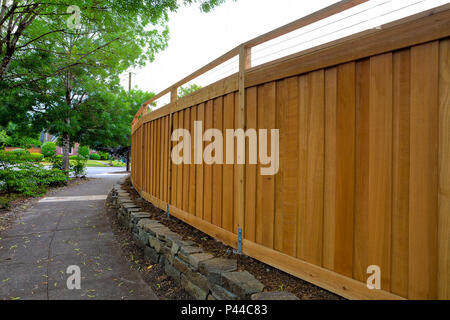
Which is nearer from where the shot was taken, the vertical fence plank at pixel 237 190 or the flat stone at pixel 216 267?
the flat stone at pixel 216 267

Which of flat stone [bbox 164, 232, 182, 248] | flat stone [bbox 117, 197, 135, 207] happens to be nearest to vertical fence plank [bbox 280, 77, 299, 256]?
flat stone [bbox 164, 232, 182, 248]

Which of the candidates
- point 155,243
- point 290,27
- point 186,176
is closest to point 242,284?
point 155,243

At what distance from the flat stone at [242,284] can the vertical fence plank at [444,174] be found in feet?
3.43

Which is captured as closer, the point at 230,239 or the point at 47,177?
the point at 230,239

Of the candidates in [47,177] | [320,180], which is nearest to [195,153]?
[320,180]

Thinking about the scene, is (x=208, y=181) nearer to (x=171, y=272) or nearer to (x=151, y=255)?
(x=171, y=272)

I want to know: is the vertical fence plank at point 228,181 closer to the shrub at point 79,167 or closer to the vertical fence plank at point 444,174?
the vertical fence plank at point 444,174

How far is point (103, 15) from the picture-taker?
5891mm

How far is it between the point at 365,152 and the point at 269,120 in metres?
0.88

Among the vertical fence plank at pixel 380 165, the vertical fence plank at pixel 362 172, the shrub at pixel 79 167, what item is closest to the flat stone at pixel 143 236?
the vertical fence plank at pixel 362 172

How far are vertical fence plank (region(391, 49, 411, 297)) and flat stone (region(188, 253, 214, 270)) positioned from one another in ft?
4.80

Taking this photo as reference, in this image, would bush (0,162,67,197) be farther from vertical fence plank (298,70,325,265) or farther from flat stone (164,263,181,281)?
vertical fence plank (298,70,325,265)

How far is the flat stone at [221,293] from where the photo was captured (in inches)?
75.8

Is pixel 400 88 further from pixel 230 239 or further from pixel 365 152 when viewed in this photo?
pixel 230 239
